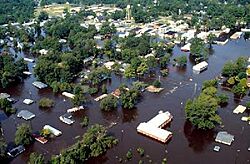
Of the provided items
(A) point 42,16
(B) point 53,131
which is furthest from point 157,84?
(A) point 42,16

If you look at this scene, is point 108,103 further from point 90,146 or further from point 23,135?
point 23,135

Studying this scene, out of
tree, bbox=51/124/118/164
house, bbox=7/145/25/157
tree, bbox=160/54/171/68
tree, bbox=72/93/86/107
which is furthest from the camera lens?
tree, bbox=160/54/171/68

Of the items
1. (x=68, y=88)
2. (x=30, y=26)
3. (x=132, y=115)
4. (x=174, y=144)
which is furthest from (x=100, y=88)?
(x=30, y=26)

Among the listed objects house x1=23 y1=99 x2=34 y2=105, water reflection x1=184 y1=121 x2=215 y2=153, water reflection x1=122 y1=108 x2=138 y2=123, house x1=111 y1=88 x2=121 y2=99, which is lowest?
water reflection x1=184 y1=121 x2=215 y2=153

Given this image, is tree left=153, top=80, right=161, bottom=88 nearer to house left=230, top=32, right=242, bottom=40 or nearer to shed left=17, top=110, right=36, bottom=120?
shed left=17, top=110, right=36, bottom=120

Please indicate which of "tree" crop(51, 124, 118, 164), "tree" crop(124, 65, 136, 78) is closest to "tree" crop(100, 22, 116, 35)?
"tree" crop(124, 65, 136, 78)

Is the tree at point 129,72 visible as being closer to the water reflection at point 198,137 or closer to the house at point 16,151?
the water reflection at point 198,137

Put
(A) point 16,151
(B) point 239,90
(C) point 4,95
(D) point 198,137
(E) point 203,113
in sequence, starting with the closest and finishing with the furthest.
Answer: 1. (A) point 16,151
2. (E) point 203,113
3. (D) point 198,137
4. (B) point 239,90
5. (C) point 4,95
